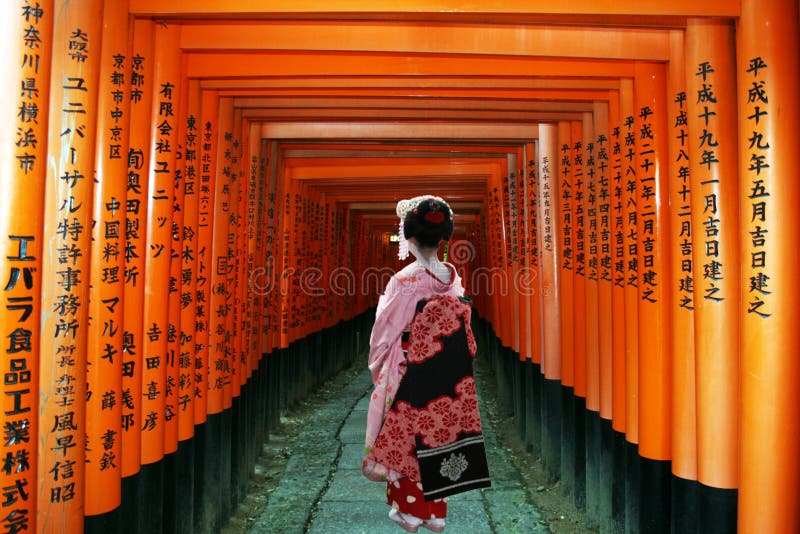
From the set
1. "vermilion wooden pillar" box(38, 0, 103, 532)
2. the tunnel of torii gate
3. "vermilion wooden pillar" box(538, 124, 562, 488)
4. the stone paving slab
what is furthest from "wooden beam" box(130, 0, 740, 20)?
the stone paving slab

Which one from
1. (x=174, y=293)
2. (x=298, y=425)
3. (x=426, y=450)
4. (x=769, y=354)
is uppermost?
(x=174, y=293)

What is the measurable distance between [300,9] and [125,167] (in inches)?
50.9

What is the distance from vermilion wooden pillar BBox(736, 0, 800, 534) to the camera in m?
2.28

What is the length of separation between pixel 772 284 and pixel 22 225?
10.2ft

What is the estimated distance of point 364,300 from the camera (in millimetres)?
16438

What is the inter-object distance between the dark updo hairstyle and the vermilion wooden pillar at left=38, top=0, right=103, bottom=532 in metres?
1.82

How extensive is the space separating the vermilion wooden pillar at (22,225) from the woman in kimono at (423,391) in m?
1.84

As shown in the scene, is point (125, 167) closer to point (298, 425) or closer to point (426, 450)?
point (426, 450)

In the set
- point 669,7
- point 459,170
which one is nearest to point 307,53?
point 669,7

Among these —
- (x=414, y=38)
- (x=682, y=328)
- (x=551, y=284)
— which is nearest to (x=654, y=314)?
(x=682, y=328)

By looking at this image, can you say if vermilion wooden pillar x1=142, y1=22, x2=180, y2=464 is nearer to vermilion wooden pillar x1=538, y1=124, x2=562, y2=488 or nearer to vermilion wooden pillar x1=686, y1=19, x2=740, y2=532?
vermilion wooden pillar x1=686, y1=19, x2=740, y2=532

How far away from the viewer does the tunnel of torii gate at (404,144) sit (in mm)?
2188

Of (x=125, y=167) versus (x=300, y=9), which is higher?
(x=300, y=9)

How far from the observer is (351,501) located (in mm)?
4805
